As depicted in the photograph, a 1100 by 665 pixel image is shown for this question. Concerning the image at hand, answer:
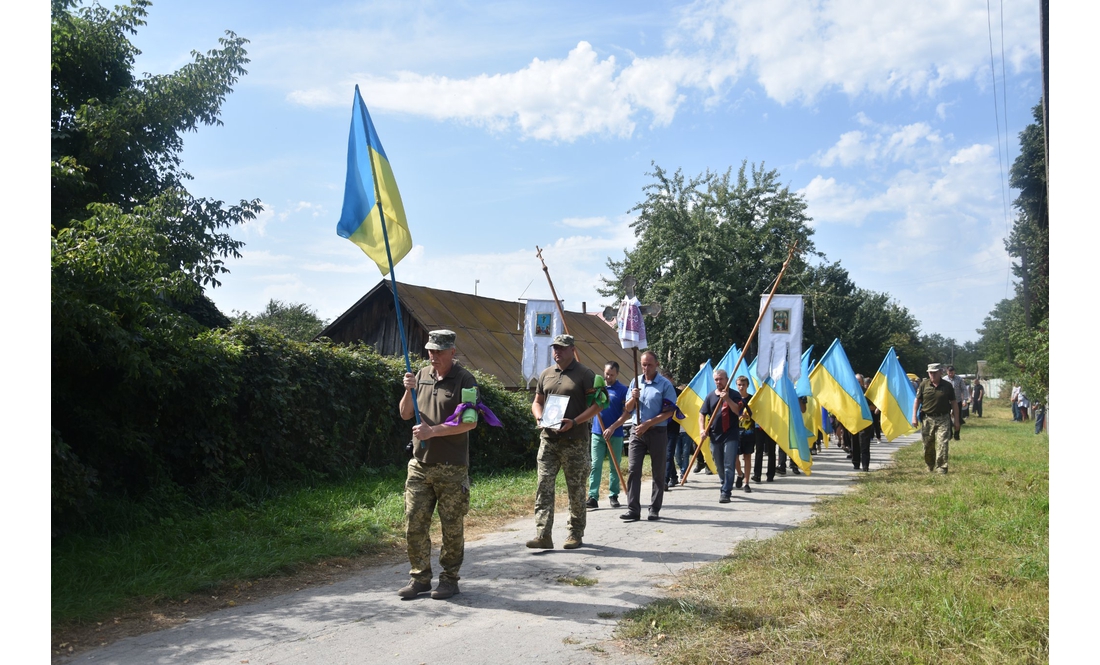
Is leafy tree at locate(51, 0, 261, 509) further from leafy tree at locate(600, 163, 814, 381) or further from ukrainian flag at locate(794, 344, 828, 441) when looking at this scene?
leafy tree at locate(600, 163, 814, 381)

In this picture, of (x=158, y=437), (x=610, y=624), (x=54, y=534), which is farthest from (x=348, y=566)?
(x=158, y=437)

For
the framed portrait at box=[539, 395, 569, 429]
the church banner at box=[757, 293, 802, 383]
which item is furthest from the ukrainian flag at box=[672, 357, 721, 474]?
the framed portrait at box=[539, 395, 569, 429]

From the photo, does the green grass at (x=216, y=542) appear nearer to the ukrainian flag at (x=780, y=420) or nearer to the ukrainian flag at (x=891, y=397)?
the ukrainian flag at (x=780, y=420)

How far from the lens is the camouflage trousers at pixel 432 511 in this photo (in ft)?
20.3

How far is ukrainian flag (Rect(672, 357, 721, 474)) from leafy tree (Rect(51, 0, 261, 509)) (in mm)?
8056

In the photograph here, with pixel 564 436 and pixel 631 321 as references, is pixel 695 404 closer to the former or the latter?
pixel 631 321

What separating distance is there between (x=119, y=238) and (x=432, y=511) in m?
3.71

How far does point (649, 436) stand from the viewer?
9539 millimetres

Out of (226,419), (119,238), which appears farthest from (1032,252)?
(119,238)

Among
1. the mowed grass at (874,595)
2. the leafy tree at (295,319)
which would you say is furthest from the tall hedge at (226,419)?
the leafy tree at (295,319)

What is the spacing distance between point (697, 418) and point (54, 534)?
10.2 metres

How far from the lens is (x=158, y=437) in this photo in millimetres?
9758

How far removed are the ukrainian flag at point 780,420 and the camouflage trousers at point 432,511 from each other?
27.7ft

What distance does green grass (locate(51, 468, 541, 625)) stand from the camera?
248 inches
